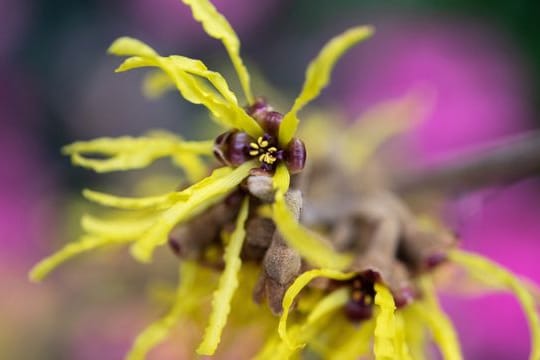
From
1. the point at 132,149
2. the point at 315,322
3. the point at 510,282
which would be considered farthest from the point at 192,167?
the point at 510,282

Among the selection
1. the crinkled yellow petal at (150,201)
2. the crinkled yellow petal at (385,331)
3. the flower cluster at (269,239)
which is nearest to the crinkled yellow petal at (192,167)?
the flower cluster at (269,239)

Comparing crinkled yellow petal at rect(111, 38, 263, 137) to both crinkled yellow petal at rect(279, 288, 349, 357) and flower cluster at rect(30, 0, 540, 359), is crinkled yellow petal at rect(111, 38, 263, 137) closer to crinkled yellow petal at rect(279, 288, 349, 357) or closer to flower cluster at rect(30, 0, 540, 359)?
flower cluster at rect(30, 0, 540, 359)

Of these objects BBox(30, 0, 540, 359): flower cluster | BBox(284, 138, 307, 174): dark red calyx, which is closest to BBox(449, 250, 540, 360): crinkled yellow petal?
BBox(30, 0, 540, 359): flower cluster

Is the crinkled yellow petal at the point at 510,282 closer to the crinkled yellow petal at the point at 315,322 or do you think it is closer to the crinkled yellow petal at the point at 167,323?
the crinkled yellow petal at the point at 315,322

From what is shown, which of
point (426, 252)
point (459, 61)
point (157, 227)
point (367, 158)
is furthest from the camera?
point (459, 61)

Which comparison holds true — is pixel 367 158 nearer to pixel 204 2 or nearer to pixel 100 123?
pixel 204 2

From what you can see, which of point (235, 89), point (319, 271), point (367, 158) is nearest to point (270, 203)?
point (319, 271)
